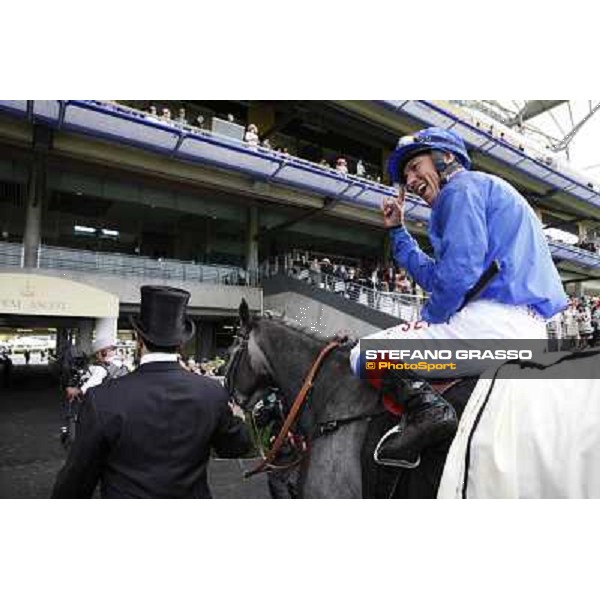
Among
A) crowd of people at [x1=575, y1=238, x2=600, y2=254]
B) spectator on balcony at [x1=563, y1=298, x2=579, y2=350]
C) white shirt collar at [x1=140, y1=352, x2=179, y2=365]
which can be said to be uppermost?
crowd of people at [x1=575, y1=238, x2=600, y2=254]

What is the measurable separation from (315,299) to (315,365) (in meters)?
1.74

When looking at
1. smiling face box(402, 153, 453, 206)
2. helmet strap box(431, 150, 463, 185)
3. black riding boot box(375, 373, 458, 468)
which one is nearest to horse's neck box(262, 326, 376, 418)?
black riding boot box(375, 373, 458, 468)

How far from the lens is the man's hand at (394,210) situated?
231cm

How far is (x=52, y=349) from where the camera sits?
439 centimetres

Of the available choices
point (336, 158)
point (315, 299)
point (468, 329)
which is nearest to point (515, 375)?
point (468, 329)

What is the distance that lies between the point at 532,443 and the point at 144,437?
4.58 ft

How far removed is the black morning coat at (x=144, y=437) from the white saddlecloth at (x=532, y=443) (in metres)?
0.99

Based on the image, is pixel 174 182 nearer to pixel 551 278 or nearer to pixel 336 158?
pixel 336 158

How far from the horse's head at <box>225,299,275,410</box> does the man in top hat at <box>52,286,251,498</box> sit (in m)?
0.89

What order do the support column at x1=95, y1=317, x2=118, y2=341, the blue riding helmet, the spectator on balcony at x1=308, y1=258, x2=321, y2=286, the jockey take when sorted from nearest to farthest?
the jockey → the blue riding helmet → the support column at x1=95, y1=317, x2=118, y2=341 → the spectator on balcony at x1=308, y1=258, x2=321, y2=286

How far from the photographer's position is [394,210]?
2.34 m

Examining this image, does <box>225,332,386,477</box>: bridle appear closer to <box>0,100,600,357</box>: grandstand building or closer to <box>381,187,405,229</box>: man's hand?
<box>381,187,405,229</box>: man's hand

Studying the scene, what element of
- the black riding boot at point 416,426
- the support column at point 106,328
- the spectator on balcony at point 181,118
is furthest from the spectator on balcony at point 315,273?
the spectator on balcony at point 181,118

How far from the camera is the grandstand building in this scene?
3.48 m
